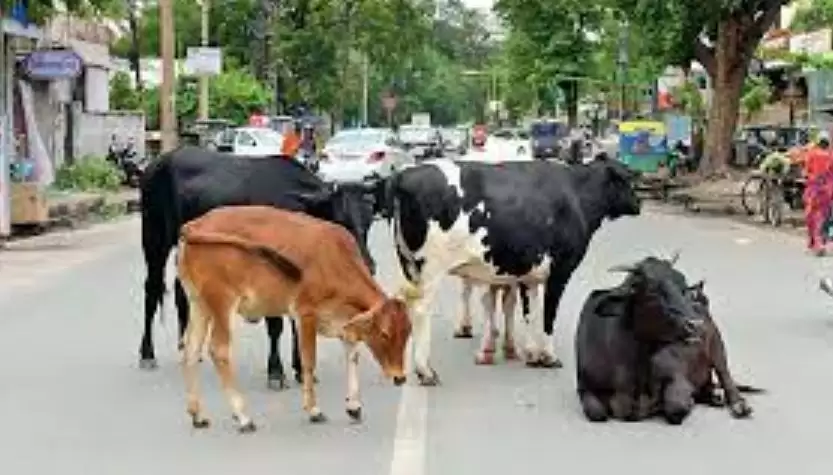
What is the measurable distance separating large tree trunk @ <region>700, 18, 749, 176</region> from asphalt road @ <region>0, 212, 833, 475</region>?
2448cm

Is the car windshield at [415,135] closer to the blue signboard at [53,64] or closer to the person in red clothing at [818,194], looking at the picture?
the blue signboard at [53,64]

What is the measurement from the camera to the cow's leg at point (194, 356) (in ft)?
29.3

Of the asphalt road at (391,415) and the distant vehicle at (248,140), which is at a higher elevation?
the distant vehicle at (248,140)

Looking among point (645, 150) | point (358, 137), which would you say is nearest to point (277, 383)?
point (358, 137)

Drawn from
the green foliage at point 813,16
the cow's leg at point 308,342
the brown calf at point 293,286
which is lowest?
the cow's leg at point 308,342

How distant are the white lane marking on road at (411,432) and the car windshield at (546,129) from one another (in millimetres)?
58835

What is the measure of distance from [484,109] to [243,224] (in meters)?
145

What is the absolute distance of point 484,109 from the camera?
15362 centimetres

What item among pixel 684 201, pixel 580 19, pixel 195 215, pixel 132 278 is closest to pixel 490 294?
pixel 195 215

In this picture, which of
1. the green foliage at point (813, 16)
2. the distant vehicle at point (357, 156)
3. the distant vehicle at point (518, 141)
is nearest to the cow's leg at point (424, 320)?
the distant vehicle at point (518, 141)

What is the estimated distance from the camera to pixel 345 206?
1039 cm

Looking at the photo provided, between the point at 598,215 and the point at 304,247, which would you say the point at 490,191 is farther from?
the point at 304,247

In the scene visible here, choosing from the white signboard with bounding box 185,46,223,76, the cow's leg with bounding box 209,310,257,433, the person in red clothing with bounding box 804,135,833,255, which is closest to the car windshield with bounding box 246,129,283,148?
the white signboard with bounding box 185,46,223,76

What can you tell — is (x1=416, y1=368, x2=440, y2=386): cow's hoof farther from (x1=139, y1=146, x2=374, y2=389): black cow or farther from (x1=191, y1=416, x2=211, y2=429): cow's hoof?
(x1=191, y1=416, x2=211, y2=429): cow's hoof
